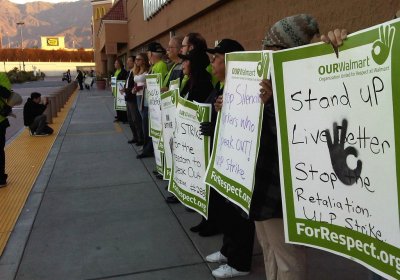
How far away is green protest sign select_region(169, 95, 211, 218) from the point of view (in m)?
3.62

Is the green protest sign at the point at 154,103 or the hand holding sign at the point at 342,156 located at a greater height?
the green protest sign at the point at 154,103

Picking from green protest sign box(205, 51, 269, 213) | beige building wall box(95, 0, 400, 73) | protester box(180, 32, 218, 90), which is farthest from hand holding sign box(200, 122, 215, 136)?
beige building wall box(95, 0, 400, 73)

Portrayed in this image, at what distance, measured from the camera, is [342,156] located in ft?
6.60

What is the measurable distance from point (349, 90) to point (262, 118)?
65 cm

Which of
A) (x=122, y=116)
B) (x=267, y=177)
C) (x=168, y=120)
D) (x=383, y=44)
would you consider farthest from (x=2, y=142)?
(x=122, y=116)

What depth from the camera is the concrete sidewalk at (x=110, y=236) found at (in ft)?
11.7

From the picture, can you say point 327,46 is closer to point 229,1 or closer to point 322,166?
point 322,166

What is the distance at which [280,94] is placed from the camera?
2305 mm

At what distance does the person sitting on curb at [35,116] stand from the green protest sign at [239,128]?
8.58 meters

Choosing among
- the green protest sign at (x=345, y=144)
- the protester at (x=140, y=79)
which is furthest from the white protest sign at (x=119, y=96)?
the green protest sign at (x=345, y=144)

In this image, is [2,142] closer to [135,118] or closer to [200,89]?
[135,118]

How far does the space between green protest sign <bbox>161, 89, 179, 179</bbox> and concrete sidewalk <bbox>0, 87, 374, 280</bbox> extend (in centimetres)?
61

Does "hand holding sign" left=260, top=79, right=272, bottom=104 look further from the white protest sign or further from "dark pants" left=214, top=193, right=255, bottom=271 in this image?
the white protest sign

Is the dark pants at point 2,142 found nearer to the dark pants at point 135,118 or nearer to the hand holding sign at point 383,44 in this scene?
the dark pants at point 135,118
